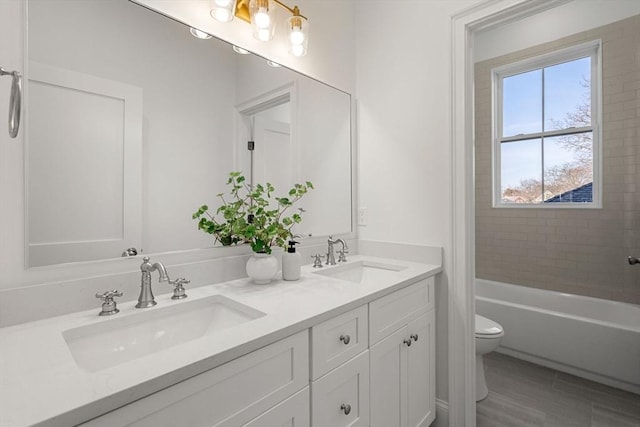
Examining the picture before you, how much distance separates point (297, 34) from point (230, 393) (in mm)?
1621

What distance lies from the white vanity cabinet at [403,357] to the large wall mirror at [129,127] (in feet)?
2.68

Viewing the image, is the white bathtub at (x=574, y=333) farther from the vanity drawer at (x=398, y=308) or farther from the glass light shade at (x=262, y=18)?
the glass light shade at (x=262, y=18)

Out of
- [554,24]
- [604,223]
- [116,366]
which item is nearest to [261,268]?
[116,366]

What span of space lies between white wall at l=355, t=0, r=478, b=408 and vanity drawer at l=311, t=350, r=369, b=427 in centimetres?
74

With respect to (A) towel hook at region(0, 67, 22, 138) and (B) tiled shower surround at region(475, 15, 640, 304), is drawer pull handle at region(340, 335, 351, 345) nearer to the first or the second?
(A) towel hook at region(0, 67, 22, 138)

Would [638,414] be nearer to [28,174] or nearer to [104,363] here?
[104,363]

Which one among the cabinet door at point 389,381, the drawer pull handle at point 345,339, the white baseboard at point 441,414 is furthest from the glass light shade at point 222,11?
the white baseboard at point 441,414

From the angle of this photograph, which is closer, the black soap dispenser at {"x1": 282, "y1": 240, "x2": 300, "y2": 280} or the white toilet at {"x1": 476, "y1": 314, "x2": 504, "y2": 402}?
the black soap dispenser at {"x1": 282, "y1": 240, "x2": 300, "y2": 280}

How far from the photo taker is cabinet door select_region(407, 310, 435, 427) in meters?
1.44

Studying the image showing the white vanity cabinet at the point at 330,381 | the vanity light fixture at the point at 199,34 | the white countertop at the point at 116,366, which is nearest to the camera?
the white countertop at the point at 116,366

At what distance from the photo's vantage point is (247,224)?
1356mm

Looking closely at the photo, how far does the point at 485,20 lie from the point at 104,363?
2.09 meters

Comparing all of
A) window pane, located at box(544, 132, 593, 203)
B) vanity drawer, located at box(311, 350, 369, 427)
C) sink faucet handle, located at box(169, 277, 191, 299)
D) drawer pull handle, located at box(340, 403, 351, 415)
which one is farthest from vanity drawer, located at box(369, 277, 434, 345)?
window pane, located at box(544, 132, 593, 203)

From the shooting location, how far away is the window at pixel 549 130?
2.59m
